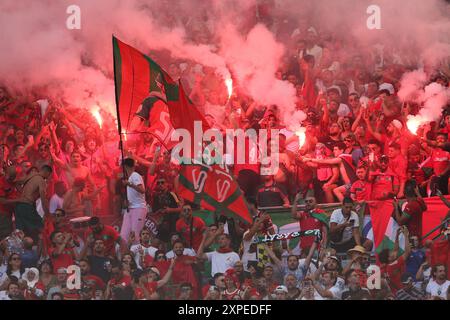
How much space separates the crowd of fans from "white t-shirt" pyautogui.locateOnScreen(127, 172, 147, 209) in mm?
17

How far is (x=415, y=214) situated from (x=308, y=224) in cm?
130

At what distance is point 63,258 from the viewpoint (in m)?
14.9

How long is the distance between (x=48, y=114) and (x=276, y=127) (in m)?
2.79

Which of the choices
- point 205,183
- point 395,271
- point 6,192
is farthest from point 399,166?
point 6,192

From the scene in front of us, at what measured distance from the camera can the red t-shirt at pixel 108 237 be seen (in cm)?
1488

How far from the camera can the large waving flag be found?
14711 mm

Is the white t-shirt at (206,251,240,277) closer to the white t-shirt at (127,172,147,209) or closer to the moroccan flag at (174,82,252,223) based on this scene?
the moroccan flag at (174,82,252,223)

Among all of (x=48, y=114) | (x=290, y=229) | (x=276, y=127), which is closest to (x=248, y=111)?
(x=276, y=127)

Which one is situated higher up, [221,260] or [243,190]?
[243,190]

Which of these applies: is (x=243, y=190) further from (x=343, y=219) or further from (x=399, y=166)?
(x=399, y=166)

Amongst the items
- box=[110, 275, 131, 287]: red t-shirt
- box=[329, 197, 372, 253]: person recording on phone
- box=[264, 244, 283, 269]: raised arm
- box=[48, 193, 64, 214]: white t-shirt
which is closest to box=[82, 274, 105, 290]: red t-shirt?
box=[110, 275, 131, 287]: red t-shirt

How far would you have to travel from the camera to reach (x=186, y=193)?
1484cm

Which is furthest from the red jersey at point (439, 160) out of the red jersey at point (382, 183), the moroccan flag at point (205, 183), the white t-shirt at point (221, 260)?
the white t-shirt at point (221, 260)
